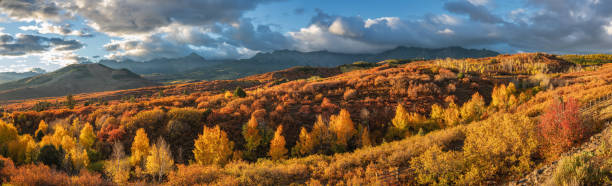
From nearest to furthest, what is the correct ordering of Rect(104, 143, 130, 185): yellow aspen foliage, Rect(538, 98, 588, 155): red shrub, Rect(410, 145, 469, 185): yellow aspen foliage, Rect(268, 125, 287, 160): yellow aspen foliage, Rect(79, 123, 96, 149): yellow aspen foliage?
Rect(538, 98, 588, 155): red shrub
Rect(410, 145, 469, 185): yellow aspen foliage
Rect(104, 143, 130, 185): yellow aspen foliage
Rect(268, 125, 287, 160): yellow aspen foliage
Rect(79, 123, 96, 149): yellow aspen foliage

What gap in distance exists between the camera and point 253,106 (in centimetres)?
4022

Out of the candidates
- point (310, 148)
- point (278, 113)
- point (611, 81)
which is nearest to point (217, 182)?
point (310, 148)

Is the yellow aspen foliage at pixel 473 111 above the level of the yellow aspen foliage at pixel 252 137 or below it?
above

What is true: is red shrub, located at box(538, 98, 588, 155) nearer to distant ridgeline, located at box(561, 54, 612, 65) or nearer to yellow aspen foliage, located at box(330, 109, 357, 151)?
yellow aspen foliage, located at box(330, 109, 357, 151)

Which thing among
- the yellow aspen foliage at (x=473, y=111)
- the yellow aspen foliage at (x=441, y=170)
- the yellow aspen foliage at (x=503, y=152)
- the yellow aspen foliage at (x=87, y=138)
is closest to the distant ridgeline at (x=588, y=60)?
the yellow aspen foliage at (x=473, y=111)

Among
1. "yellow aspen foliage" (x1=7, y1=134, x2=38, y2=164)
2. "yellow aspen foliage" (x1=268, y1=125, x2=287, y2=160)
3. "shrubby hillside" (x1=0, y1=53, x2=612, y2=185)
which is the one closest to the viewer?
"shrubby hillside" (x1=0, y1=53, x2=612, y2=185)

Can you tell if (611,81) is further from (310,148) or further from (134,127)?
(134,127)

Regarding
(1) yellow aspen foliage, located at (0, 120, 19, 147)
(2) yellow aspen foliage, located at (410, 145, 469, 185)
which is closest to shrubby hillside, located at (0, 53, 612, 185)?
(2) yellow aspen foliage, located at (410, 145, 469, 185)

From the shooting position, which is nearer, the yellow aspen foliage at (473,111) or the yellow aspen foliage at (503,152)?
the yellow aspen foliage at (503,152)

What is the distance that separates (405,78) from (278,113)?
28726mm

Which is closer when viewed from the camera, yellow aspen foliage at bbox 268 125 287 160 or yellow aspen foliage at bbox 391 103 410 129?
yellow aspen foliage at bbox 268 125 287 160

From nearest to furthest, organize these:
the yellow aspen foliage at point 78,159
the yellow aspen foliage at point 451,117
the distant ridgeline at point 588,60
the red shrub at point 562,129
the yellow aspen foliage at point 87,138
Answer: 1. the red shrub at point 562,129
2. the yellow aspen foliage at point 78,159
3. the yellow aspen foliage at point 87,138
4. the yellow aspen foliage at point 451,117
5. the distant ridgeline at point 588,60

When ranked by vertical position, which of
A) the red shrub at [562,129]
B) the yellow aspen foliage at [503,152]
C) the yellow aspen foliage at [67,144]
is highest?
the red shrub at [562,129]

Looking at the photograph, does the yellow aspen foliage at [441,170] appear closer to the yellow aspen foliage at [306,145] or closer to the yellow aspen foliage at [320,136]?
the yellow aspen foliage at [306,145]
